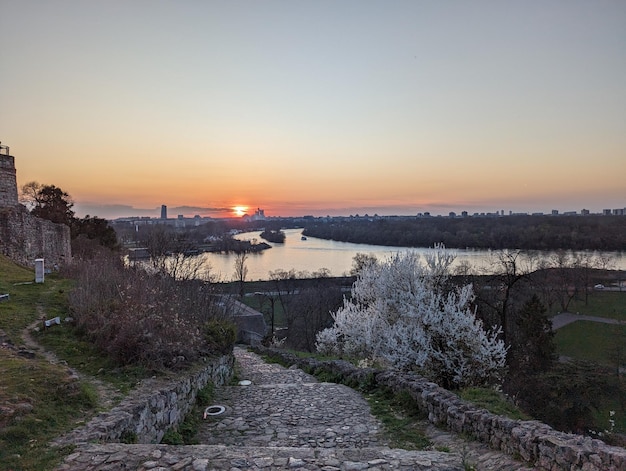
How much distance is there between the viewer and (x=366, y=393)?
7.49 m

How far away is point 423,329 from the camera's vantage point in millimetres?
10969

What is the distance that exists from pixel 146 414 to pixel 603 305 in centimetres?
4236

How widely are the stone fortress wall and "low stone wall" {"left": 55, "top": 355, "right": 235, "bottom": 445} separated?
16343mm

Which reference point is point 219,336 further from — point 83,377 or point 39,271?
point 39,271

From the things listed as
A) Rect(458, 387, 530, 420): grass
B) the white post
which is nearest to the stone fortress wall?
the white post

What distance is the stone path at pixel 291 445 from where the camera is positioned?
3.53m

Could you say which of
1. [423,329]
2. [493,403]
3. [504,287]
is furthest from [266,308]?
[493,403]

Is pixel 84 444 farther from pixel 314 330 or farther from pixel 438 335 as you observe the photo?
pixel 314 330

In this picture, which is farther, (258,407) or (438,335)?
(438,335)

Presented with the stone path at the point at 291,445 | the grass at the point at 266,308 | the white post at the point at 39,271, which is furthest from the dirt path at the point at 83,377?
the grass at the point at 266,308

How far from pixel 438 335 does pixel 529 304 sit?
10155 mm

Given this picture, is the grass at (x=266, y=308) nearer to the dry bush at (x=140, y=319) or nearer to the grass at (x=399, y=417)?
the dry bush at (x=140, y=319)

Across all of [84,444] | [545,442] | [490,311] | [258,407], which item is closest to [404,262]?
[258,407]

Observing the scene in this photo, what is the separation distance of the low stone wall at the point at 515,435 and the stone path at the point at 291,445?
0.46 ft
